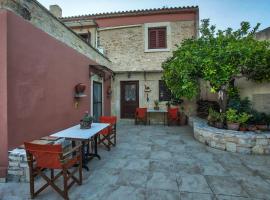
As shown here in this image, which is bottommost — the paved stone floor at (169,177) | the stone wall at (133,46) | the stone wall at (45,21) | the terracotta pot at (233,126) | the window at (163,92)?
the paved stone floor at (169,177)

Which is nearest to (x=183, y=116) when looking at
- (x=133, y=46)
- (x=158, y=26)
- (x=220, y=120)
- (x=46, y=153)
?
(x=220, y=120)

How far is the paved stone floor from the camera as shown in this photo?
2602 millimetres

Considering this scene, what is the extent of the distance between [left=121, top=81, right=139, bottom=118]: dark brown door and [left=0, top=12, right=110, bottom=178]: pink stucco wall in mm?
4289

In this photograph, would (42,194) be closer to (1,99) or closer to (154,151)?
(1,99)

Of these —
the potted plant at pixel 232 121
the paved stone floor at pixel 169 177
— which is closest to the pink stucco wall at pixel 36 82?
the paved stone floor at pixel 169 177

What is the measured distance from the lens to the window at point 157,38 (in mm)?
8922

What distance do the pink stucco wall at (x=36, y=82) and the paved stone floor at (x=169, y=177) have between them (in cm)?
117

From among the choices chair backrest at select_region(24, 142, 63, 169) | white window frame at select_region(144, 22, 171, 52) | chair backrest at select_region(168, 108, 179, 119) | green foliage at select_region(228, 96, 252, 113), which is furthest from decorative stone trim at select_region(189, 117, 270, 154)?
white window frame at select_region(144, 22, 171, 52)

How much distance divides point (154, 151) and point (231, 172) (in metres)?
1.84

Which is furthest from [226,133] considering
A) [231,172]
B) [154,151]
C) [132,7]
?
[132,7]

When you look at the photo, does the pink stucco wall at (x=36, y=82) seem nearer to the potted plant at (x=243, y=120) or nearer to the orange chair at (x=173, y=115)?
the orange chair at (x=173, y=115)

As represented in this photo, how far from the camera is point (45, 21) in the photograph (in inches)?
159

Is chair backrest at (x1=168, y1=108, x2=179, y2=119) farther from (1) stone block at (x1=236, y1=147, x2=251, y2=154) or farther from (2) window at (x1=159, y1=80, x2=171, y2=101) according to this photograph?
(1) stone block at (x1=236, y1=147, x2=251, y2=154)

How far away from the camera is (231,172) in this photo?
3.35 meters
